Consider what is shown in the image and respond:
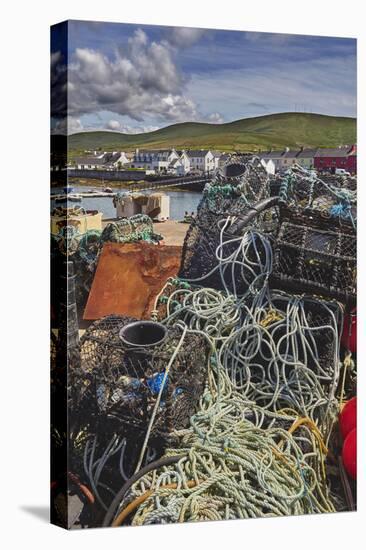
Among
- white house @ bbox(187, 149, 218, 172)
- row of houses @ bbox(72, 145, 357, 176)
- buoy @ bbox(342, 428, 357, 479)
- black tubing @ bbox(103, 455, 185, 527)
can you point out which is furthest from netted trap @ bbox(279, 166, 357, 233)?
black tubing @ bbox(103, 455, 185, 527)

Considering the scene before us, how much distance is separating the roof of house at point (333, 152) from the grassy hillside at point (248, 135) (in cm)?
4

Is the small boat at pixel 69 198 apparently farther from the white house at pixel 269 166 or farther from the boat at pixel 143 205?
the white house at pixel 269 166

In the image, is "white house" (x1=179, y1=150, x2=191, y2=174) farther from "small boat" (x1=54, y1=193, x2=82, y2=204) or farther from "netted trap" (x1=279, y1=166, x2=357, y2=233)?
"small boat" (x1=54, y1=193, x2=82, y2=204)

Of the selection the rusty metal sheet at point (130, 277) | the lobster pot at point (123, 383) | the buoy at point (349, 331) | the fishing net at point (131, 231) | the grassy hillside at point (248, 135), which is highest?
the grassy hillside at point (248, 135)

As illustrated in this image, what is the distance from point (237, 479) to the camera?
1044 cm

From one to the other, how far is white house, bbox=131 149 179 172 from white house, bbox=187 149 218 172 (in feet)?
0.41

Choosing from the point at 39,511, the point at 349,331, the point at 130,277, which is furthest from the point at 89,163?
the point at 39,511

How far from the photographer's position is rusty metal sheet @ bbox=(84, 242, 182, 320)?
10250mm

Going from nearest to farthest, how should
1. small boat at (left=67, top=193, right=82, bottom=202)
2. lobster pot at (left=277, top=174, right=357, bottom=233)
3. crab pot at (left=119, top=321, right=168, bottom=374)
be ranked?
small boat at (left=67, top=193, right=82, bottom=202), crab pot at (left=119, top=321, right=168, bottom=374), lobster pot at (left=277, top=174, right=357, bottom=233)

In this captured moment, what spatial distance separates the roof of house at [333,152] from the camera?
11.0m

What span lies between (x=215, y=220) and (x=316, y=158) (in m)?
1.07

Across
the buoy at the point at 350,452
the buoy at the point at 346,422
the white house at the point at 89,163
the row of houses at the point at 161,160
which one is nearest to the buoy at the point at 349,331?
the buoy at the point at 346,422

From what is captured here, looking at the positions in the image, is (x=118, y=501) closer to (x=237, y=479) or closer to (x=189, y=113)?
(x=237, y=479)

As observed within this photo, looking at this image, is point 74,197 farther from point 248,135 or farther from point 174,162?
point 248,135
